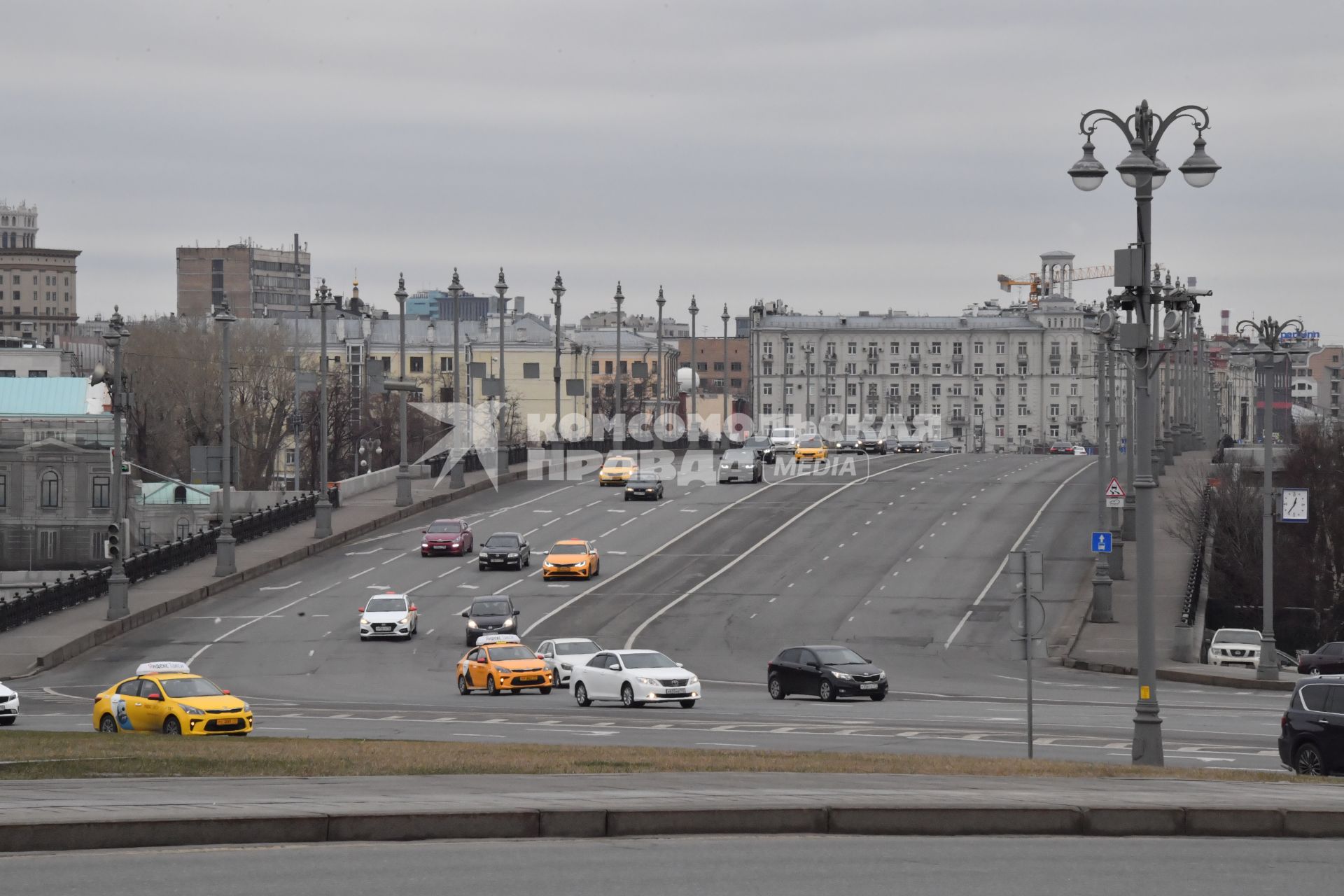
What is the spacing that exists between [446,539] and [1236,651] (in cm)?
2759

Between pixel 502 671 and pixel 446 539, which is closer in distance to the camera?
pixel 502 671

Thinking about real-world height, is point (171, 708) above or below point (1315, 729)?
below

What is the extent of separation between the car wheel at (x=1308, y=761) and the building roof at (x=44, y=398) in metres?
84.3

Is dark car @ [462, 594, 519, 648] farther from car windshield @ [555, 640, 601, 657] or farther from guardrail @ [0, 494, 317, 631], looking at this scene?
guardrail @ [0, 494, 317, 631]

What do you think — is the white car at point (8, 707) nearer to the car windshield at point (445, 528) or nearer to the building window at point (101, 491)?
the car windshield at point (445, 528)

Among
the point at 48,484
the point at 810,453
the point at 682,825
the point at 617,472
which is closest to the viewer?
the point at 682,825

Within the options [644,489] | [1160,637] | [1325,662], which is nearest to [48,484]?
[644,489]

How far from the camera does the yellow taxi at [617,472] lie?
270ft

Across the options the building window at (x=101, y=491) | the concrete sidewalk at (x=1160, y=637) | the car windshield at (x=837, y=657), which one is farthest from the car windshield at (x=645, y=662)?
the building window at (x=101, y=491)

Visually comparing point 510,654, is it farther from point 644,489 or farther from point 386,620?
point 644,489

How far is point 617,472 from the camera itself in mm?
82438

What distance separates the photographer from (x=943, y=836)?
47.8 feet

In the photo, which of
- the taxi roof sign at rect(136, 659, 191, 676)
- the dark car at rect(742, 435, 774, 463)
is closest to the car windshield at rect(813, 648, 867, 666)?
the taxi roof sign at rect(136, 659, 191, 676)

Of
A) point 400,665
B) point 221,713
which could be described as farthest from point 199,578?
point 221,713
